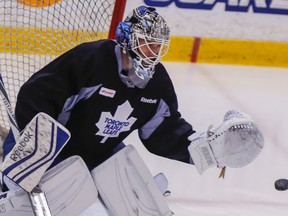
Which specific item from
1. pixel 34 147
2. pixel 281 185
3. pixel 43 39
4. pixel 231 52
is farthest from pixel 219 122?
pixel 34 147

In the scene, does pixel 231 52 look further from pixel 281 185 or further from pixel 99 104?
pixel 99 104

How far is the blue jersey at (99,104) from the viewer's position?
198 cm

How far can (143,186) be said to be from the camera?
217cm

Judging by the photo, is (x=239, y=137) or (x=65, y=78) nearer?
(x=65, y=78)

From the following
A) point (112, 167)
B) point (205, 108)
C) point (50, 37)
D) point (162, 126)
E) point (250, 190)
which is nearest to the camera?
point (112, 167)

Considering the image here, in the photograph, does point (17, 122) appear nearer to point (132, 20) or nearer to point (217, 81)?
point (132, 20)

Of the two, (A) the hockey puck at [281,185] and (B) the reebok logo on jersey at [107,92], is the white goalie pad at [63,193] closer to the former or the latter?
(B) the reebok logo on jersey at [107,92]

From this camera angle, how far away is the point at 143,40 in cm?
200

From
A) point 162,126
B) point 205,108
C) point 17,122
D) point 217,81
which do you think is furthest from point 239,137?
point 217,81

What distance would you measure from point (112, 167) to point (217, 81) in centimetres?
188

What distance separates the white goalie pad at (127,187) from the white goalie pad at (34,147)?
1.04ft

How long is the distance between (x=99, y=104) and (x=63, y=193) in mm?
282

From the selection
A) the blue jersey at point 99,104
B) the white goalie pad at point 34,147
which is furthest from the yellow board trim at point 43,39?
the white goalie pad at point 34,147

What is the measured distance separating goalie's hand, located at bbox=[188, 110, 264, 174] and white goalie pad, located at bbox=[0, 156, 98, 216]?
358mm
